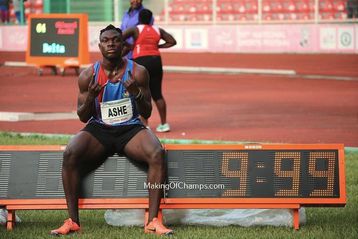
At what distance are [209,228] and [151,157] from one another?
75 cm

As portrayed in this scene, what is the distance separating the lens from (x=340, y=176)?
8.59 m

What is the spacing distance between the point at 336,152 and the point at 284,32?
98.0 ft

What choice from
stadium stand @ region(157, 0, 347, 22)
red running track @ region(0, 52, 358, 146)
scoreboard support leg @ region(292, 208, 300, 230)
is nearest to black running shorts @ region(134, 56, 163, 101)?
Result: red running track @ region(0, 52, 358, 146)

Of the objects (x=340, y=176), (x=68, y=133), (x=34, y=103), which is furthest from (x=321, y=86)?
(x=340, y=176)

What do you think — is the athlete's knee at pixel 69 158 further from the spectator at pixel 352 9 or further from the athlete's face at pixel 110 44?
the spectator at pixel 352 9

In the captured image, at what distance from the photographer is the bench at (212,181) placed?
8.54 m

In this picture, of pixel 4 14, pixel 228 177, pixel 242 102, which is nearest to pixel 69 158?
pixel 228 177

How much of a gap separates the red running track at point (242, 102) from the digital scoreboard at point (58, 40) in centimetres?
57

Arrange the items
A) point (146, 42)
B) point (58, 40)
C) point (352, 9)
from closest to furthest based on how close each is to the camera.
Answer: point (146, 42) → point (58, 40) → point (352, 9)

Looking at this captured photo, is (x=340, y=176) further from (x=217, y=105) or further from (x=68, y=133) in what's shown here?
(x=217, y=105)

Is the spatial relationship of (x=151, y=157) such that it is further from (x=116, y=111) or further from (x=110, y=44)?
(x=110, y=44)

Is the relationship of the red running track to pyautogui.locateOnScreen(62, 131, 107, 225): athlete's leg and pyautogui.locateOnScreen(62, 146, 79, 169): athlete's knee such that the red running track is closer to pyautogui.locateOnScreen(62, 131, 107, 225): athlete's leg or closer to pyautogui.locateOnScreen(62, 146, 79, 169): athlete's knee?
pyautogui.locateOnScreen(62, 131, 107, 225): athlete's leg

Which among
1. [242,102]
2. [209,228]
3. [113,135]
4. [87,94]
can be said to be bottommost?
[242,102]

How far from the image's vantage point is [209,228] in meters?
8.52
